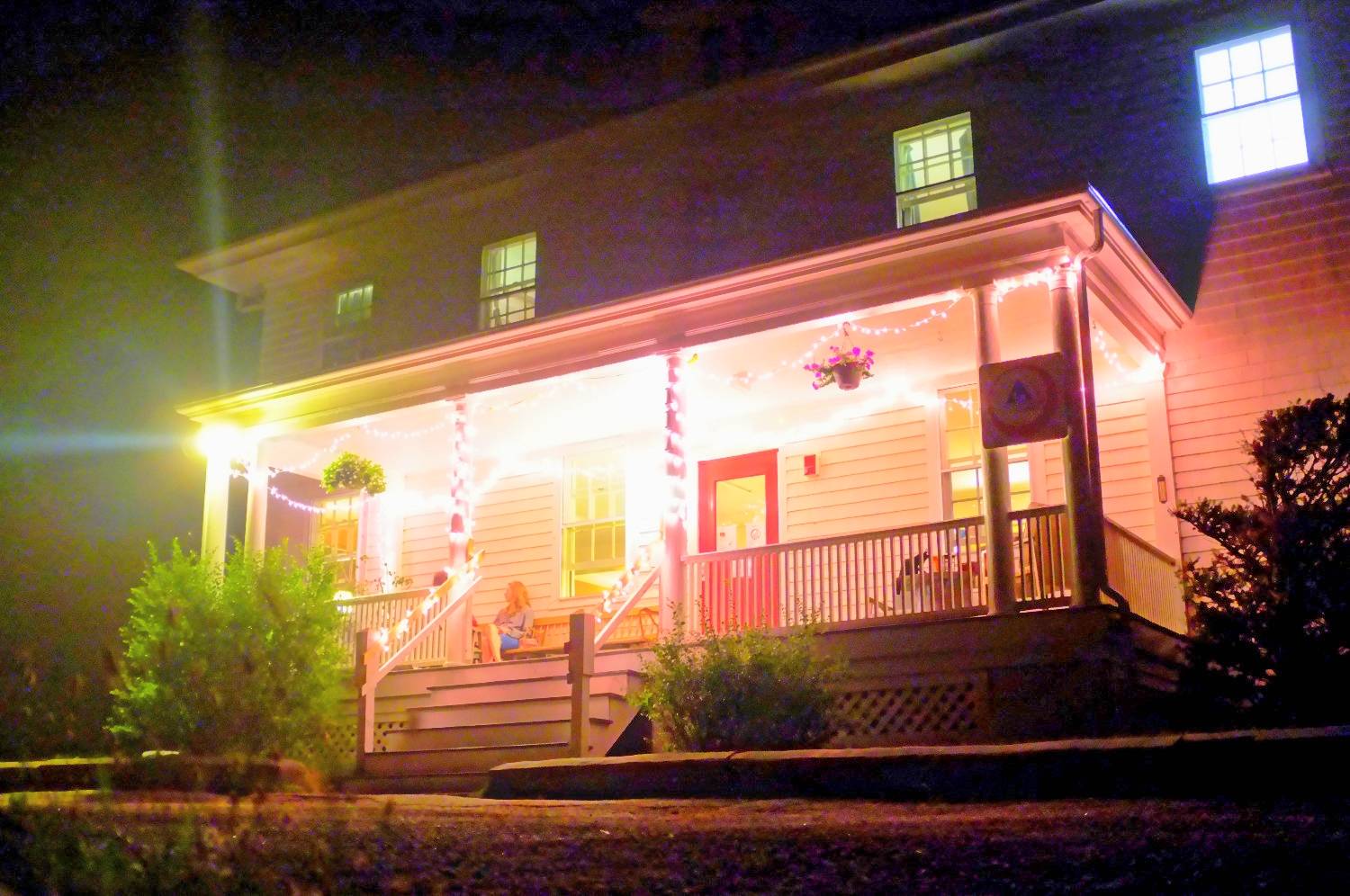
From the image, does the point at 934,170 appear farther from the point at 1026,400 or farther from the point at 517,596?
the point at 517,596

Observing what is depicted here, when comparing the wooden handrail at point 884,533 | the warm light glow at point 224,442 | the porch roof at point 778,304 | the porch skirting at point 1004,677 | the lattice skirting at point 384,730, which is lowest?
the lattice skirting at point 384,730

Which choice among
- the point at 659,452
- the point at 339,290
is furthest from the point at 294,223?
the point at 659,452

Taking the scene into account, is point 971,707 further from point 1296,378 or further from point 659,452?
point 659,452

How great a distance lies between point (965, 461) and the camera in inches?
517

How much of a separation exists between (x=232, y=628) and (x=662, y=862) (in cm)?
828

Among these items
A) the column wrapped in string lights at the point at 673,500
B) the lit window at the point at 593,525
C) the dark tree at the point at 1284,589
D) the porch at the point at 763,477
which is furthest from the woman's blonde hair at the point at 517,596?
the dark tree at the point at 1284,589

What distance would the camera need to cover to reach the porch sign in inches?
390

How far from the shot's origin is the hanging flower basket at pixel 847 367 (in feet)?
39.4

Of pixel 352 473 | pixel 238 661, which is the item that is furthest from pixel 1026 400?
pixel 352 473

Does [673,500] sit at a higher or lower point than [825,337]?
lower

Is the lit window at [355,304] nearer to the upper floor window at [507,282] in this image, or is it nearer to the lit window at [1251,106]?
the upper floor window at [507,282]

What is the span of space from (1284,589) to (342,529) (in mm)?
12655

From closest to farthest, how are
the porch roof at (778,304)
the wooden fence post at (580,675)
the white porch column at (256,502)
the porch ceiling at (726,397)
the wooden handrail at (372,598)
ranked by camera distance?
the porch roof at (778,304)
the wooden fence post at (580,675)
the porch ceiling at (726,397)
the wooden handrail at (372,598)
the white porch column at (256,502)

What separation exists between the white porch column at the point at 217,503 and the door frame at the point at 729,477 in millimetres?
5554
